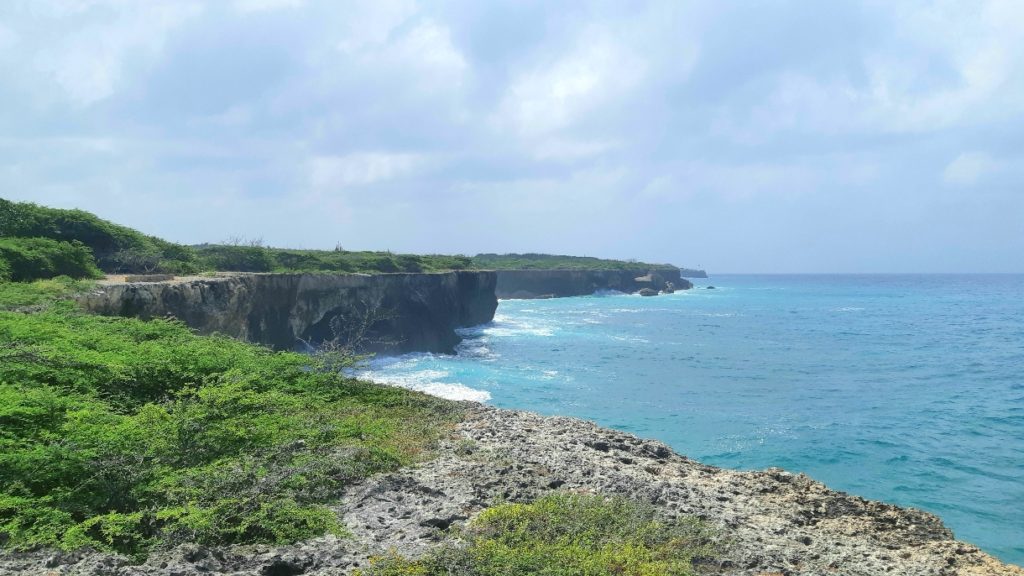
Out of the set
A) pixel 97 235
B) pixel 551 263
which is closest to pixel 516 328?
pixel 97 235

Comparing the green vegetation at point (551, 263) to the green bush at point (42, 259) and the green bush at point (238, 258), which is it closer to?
the green bush at point (238, 258)

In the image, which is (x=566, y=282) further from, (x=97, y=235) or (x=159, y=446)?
(x=159, y=446)

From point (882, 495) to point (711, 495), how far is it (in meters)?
9.16

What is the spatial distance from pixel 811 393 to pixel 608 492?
22280 mm

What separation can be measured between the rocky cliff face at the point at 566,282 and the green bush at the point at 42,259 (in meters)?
82.8

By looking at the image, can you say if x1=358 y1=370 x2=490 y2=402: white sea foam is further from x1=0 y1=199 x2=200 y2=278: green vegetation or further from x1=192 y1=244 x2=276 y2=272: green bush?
x1=192 y1=244 x2=276 y2=272: green bush

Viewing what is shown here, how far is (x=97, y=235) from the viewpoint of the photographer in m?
28.5

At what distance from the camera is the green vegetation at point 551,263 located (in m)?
119

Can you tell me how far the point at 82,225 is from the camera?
1100 inches

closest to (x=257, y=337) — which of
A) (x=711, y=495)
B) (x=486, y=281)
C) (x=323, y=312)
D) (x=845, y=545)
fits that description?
(x=323, y=312)

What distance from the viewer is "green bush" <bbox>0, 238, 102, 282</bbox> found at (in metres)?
20.7

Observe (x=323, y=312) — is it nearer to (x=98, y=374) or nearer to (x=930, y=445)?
(x=98, y=374)

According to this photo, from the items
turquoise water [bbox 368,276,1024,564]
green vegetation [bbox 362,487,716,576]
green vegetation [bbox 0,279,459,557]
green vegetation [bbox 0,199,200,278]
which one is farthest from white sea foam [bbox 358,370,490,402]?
green vegetation [bbox 362,487,716,576]

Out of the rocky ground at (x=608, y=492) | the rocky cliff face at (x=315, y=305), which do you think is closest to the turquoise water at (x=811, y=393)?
the rocky cliff face at (x=315, y=305)
